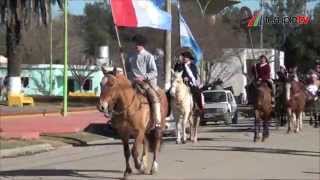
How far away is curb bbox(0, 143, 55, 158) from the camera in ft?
60.4

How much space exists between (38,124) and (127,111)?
13.2 metres

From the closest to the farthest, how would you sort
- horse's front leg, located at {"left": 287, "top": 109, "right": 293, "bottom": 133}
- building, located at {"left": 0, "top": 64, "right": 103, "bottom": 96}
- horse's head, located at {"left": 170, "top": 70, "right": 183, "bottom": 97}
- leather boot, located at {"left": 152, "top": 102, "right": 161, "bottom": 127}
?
leather boot, located at {"left": 152, "top": 102, "right": 161, "bottom": 127} → horse's head, located at {"left": 170, "top": 70, "right": 183, "bottom": 97} → horse's front leg, located at {"left": 287, "top": 109, "right": 293, "bottom": 133} → building, located at {"left": 0, "top": 64, "right": 103, "bottom": 96}

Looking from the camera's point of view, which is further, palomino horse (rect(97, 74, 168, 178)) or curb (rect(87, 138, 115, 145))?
curb (rect(87, 138, 115, 145))

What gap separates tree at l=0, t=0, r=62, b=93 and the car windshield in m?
11.5

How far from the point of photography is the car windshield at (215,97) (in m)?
37.4

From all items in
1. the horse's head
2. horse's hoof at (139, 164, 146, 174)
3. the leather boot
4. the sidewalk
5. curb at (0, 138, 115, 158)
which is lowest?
curb at (0, 138, 115, 158)

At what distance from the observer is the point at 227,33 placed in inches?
2618

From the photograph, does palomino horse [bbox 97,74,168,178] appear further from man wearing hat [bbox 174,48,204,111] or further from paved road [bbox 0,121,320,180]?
man wearing hat [bbox 174,48,204,111]

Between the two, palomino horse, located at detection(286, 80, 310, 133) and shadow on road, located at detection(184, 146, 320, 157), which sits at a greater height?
palomino horse, located at detection(286, 80, 310, 133)

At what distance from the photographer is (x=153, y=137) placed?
1409cm

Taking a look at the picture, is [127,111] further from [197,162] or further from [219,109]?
[219,109]

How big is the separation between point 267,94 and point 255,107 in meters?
0.53

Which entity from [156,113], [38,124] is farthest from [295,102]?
[156,113]

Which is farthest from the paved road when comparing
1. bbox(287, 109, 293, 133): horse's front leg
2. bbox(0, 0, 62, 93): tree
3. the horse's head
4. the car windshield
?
bbox(0, 0, 62, 93): tree
